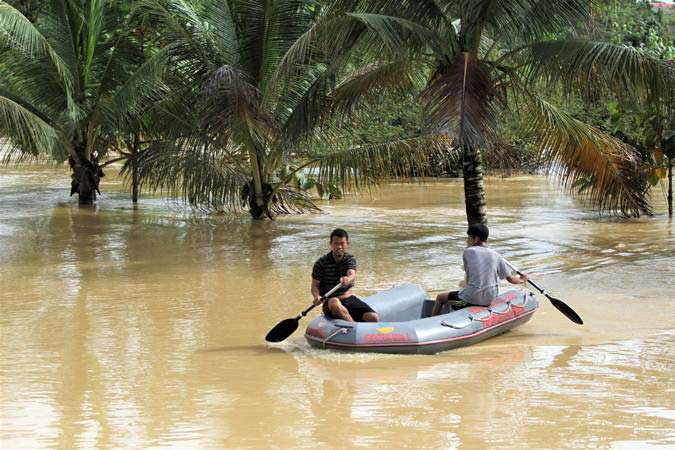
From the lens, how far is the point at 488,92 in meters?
13.0

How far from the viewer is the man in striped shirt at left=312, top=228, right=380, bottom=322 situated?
29.1ft

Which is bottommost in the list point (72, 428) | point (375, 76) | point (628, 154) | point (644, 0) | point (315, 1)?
point (72, 428)

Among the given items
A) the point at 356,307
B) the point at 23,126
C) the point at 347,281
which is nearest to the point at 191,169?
the point at 23,126

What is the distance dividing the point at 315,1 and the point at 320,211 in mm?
4724

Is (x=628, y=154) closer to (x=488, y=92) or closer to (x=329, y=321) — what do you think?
(x=488, y=92)

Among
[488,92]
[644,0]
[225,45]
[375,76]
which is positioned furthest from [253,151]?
[644,0]

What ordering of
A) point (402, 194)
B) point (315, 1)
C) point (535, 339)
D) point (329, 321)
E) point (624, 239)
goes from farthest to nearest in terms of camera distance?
1. point (402, 194)
2. point (315, 1)
3. point (624, 239)
4. point (535, 339)
5. point (329, 321)

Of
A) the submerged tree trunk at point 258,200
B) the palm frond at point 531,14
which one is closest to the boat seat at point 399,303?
the palm frond at point 531,14

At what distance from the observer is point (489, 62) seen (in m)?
14.1

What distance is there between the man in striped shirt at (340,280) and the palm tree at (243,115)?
6943 mm

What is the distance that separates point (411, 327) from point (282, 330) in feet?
3.65

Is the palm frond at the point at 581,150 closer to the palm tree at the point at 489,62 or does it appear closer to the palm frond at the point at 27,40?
the palm tree at the point at 489,62

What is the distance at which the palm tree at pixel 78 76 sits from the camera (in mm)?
18297

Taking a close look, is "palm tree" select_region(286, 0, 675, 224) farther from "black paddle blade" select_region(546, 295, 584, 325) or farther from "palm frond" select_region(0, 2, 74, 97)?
"palm frond" select_region(0, 2, 74, 97)
